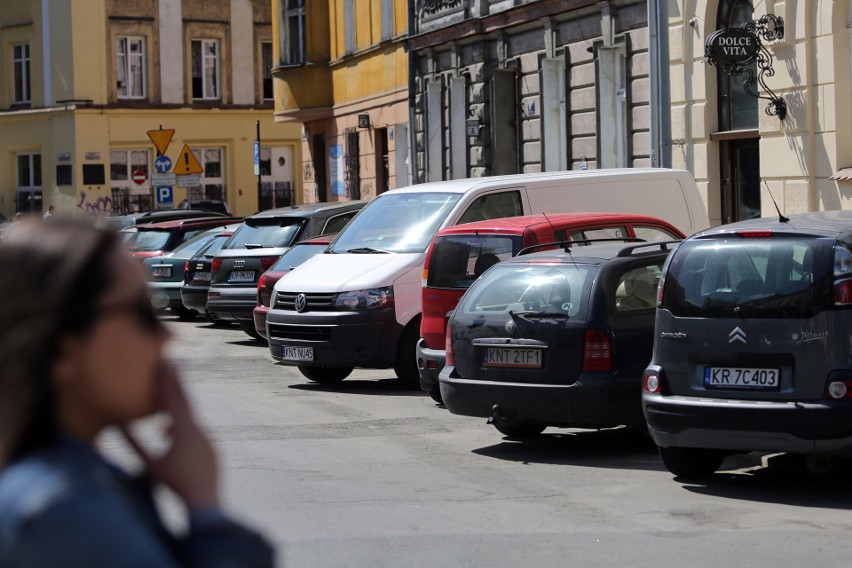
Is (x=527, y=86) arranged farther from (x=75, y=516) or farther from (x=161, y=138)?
(x=75, y=516)

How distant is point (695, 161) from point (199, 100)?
3656 centimetres

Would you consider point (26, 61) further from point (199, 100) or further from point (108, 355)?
point (108, 355)

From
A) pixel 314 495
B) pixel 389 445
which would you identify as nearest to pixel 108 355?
pixel 314 495

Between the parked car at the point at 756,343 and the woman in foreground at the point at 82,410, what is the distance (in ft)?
22.4

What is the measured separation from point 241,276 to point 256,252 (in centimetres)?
Result: 37

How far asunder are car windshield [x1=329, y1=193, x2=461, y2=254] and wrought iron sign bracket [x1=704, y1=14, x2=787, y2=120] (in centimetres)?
567

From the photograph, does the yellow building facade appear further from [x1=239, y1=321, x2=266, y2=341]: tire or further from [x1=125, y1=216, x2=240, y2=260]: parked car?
[x1=239, y1=321, x2=266, y2=341]: tire

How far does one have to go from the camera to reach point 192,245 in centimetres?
2417

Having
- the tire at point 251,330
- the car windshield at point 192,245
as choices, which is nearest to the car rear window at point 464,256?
the tire at point 251,330

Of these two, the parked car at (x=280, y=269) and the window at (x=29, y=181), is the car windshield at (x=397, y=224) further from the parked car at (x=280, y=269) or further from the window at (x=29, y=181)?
the window at (x=29, y=181)

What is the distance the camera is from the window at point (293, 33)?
128 ft

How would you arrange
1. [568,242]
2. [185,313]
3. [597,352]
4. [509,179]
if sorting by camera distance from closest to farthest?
[597,352]
[568,242]
[509,179]
[185,313]

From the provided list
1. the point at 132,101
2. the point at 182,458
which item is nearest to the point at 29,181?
the point at 132,101

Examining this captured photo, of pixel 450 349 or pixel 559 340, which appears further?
pixel 450 349
